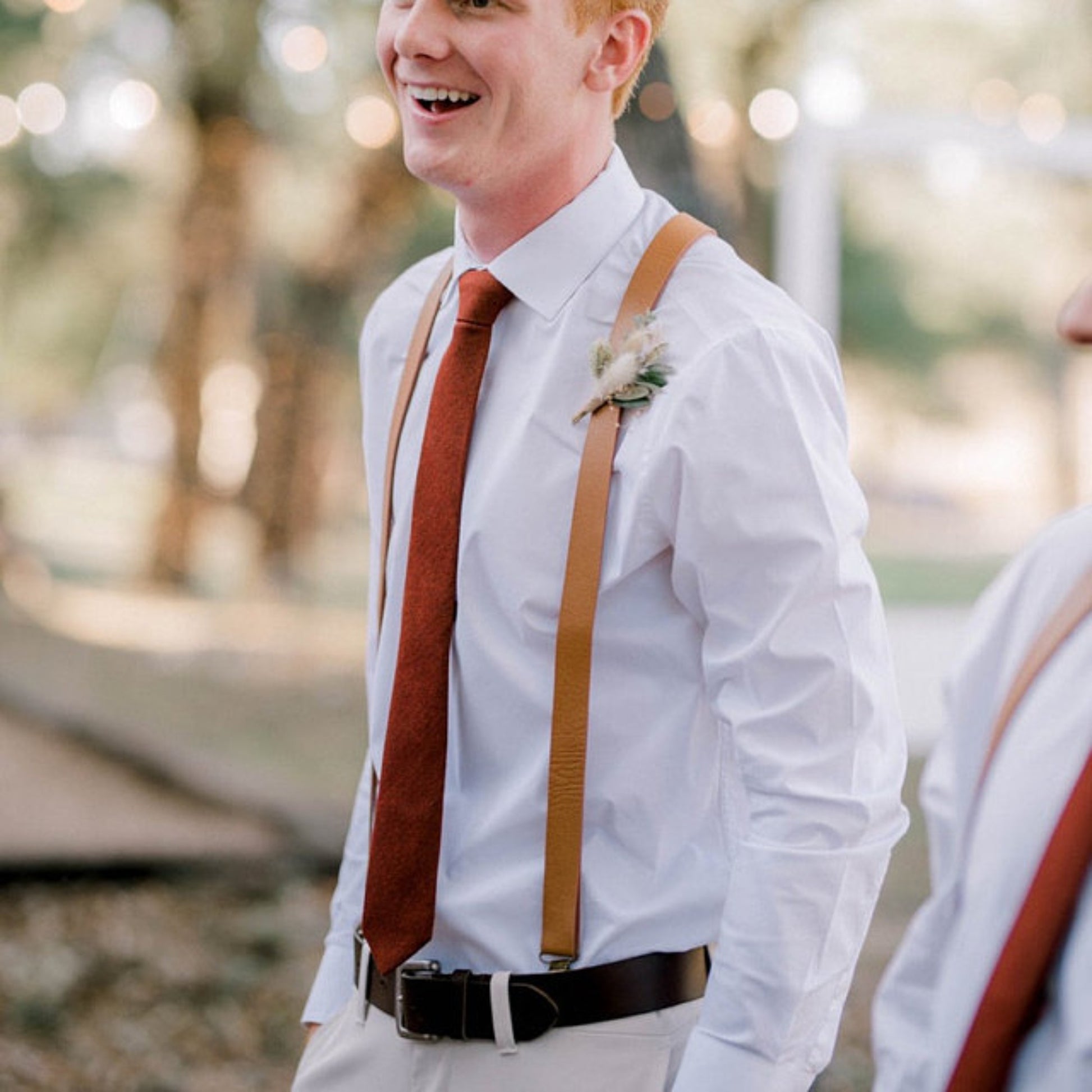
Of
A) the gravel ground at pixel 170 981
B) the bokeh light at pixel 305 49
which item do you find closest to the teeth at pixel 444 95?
the gravel ground at pixel 170 981

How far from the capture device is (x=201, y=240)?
10.0 meters

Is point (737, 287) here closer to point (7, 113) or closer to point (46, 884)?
point (46, 884)

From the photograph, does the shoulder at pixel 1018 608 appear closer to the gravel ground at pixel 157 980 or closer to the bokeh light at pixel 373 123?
the gravel ground at pixel 157 980

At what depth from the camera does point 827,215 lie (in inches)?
295

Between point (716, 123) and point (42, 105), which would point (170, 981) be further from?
point (42, 105)

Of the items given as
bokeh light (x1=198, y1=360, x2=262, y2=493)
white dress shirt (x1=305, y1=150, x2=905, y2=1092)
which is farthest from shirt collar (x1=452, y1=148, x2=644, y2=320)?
bokeh light (x1=198, y1=360, x2=262, y2=493)

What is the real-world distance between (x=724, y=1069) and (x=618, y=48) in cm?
88

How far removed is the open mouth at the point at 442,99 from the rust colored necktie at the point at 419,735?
0.89 ft

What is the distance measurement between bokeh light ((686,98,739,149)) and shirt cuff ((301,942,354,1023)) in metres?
6.58

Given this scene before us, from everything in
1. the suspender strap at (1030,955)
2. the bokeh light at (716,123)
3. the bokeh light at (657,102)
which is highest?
the bokeh light at (716,123)

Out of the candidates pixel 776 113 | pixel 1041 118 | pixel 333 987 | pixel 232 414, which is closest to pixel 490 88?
pixel 333 987

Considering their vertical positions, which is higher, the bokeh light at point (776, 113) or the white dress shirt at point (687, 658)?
the bokeh light at point (776, 113)

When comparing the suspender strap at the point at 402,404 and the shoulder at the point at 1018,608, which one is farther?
the suspender strap at the point at 402,404

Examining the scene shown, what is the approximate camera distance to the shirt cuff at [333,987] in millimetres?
1763
